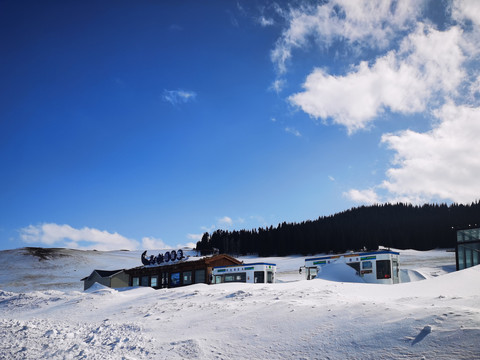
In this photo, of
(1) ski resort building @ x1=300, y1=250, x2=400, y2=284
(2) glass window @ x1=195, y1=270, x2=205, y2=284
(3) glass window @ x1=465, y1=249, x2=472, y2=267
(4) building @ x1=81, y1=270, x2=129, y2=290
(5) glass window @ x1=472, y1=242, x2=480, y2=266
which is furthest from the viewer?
(4) building @ x1=81, y1=270, x2=129, y2=290

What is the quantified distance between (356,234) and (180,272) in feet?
258

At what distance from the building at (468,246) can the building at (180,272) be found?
84.4ft

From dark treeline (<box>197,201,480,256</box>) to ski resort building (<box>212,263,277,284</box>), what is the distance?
7164cm

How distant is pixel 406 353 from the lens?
31.3ft

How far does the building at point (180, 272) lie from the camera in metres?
44.8

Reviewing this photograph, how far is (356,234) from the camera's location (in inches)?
4476

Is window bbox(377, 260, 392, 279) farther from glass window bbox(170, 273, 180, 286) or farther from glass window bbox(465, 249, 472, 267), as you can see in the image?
glass window bbox(170, 273, 180, 286)

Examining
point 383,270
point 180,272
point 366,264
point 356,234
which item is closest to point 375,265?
point 383,270

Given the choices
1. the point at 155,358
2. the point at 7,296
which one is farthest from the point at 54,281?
the point at 155,358

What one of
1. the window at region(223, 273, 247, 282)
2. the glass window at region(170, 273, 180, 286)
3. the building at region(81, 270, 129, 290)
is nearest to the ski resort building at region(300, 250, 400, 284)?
the window at region(223, 273, 247, 282)

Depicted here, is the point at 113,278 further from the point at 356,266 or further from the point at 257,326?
the point at 257,326

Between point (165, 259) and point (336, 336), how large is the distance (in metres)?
40.6

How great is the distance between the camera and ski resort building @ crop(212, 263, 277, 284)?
137ft

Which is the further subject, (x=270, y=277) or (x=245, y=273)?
(x=270, y=277)
